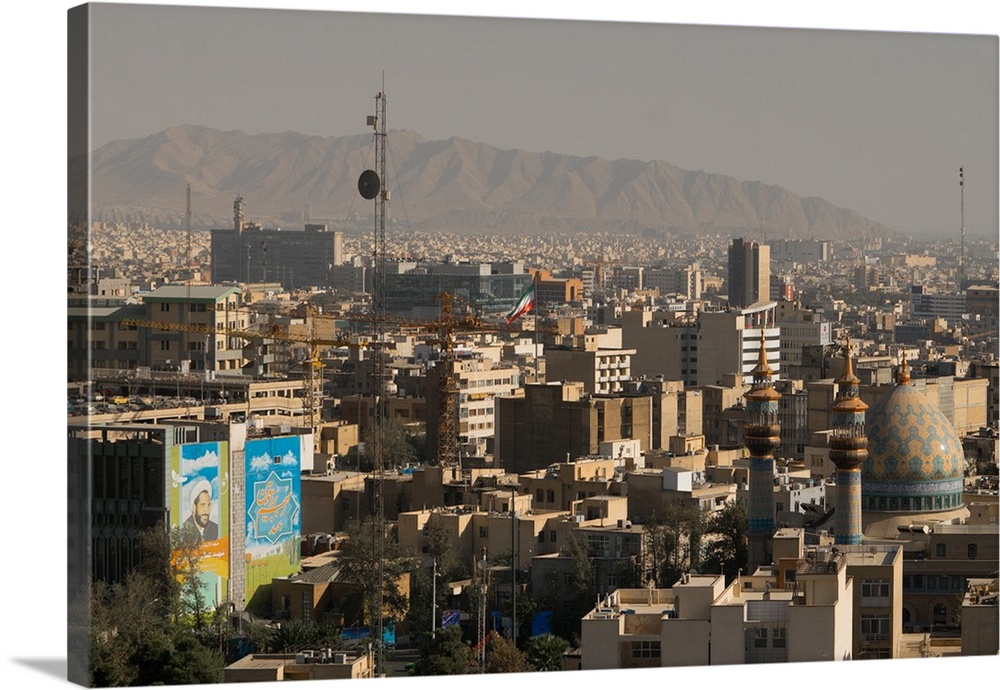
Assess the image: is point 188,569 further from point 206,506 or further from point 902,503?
point 902,503

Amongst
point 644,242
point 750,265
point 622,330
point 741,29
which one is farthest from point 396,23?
point 622,330

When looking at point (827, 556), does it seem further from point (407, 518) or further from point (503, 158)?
point (407, 518)

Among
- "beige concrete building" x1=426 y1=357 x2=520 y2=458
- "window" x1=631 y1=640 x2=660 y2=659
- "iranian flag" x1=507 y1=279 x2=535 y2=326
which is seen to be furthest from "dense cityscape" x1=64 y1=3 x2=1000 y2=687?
"iranian flag" x1=507 y1=279 x2=535 y2=326

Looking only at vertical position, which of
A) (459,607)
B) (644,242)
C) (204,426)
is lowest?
(459,607)

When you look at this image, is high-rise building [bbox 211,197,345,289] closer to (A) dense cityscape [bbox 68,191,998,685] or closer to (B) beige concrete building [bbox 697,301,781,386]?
(A) dense cityscape [bbox 68,191,998,685]

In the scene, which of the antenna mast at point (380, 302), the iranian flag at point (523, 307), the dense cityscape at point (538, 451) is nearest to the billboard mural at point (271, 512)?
the dense cityscape at point (538, 451)

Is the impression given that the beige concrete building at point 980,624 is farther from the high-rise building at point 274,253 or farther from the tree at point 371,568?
the high-rise building at point 274,253

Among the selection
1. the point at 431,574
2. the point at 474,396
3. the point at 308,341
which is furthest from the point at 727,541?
the point at 474,396
